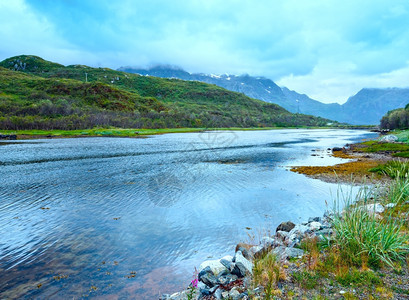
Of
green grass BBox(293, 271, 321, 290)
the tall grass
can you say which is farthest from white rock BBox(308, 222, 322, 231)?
green grass BBox(293, 271, 321, 290)

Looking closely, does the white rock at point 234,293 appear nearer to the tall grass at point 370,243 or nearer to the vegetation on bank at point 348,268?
the vegetation on bank at point 348,268

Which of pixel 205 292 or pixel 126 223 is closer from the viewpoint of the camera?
pixel 205 292

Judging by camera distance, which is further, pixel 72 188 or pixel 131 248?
pixel 72 188

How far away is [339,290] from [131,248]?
9.75m

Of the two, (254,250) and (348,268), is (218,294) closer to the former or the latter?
(254,250)

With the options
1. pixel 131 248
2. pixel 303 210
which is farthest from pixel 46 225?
pixel 303 210

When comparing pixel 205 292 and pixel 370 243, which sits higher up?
pixel 370 243

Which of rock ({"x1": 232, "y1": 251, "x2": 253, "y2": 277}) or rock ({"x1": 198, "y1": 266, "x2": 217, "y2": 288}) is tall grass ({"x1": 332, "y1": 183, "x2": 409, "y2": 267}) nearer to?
rock ({"x1": 232, "y1": 251, "x2": 253, "y2": 277})

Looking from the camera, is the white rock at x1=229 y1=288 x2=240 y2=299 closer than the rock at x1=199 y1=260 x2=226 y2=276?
Yes

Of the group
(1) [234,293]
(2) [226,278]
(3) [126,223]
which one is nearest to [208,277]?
(2) [226,278]

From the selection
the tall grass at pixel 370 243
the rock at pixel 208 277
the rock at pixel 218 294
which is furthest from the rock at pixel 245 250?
the tall grass at pixel 370 243

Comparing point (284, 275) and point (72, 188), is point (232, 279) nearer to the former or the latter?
point (284, 275)

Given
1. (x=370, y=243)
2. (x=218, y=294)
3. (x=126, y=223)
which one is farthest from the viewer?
(x=126, y=223)

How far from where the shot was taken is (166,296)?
8289mm
